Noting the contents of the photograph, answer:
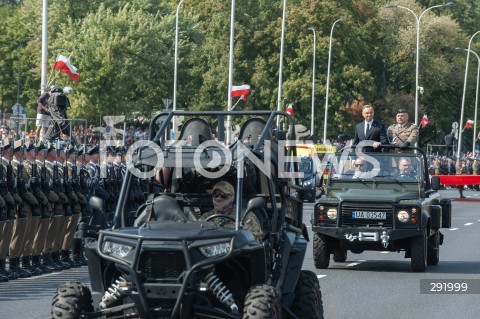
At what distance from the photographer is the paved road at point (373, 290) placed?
47.1ft

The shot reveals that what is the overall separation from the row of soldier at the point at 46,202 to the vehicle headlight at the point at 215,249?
21.6 ft

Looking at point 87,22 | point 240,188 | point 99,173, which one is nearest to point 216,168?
point 240,188

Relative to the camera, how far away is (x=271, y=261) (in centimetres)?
1041

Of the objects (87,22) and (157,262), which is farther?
(87,22)

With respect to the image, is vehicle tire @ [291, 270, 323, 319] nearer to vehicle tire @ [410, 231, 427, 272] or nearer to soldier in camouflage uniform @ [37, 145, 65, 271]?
vehicle tire @ [410, 231, 427, 272]

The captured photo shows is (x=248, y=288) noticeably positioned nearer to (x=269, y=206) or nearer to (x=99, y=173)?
(x=269, y=206)

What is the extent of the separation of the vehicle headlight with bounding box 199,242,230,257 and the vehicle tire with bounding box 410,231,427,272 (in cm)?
1010

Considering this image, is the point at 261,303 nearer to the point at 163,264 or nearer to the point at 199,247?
the point at 199,247

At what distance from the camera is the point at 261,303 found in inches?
365

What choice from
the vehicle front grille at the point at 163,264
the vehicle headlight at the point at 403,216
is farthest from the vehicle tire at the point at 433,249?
the vehicle front grille at the point at 163,264

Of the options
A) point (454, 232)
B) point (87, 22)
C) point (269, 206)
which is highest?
point (87, 22)

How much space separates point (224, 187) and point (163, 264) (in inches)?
52.7

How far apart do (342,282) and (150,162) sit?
25.5ft

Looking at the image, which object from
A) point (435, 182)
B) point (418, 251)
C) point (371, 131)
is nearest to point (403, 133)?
point (371, 131)
